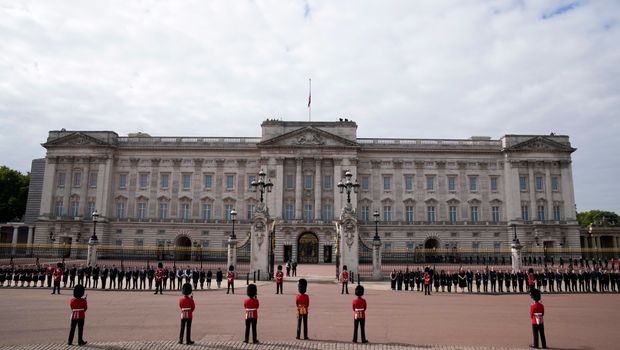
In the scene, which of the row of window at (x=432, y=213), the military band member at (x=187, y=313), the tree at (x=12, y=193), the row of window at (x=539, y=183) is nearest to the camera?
the military band member at (x=187, y=313)

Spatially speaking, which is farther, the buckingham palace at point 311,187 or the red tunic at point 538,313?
the buckingham palace at point 311,187

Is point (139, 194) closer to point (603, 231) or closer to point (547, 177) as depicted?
point (547, 177)

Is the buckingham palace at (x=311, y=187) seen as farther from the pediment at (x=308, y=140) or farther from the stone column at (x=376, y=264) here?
the stone column at (x=376, y=264)

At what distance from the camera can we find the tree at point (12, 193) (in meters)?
78.7

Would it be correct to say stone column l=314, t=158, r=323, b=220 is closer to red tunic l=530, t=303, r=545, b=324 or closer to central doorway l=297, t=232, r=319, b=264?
central doorway l=297, t=232, r=319, b=264

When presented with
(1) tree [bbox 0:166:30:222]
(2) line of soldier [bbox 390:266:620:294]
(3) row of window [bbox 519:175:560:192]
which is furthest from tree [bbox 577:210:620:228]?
(1) tree [bbox 0:166:30:222]

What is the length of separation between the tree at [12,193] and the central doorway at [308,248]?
54.3 m

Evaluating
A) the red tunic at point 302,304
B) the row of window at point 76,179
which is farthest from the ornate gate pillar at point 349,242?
the row of window at point 76,179

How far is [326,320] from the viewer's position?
1555cm

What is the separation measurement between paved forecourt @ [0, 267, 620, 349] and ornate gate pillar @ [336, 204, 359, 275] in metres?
8.19

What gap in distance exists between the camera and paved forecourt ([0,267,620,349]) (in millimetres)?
12211

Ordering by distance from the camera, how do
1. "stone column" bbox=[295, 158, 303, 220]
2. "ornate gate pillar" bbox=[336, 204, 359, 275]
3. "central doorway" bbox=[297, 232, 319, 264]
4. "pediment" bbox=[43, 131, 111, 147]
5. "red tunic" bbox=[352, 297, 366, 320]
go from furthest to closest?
"pediment" bbox=[43, 131, 111, 147]
"stone column" bbox=[295, 158, 303, 220]
"central doorway" bbox=[297, 232, 319, 264]
"ornate gate pillar" bbox=[336, 204, 359, 275]
"red tunic" bbox=[352, 297, 366, 320]

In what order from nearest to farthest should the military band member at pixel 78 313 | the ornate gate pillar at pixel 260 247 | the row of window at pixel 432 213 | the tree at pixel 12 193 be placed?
1. the military band member at pixel 78 313
2. the ornate gate pillar at pixel 260 247
3. the row of window at pixel 432 213
4. the tree at pixel 12 193

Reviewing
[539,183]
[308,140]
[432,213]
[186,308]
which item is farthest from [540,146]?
[186,308]
